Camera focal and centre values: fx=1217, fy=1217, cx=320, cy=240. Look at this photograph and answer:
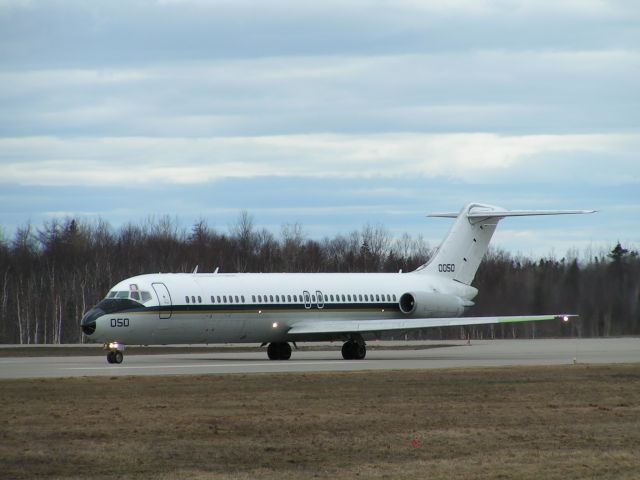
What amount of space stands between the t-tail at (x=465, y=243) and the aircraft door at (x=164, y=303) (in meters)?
14.8

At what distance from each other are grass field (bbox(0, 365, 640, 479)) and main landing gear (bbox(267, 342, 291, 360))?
15.5m

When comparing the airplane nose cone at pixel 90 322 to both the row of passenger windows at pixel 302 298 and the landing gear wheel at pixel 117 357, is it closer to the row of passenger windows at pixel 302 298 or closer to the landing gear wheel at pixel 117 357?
the landing gear wheel at pixel 117 357

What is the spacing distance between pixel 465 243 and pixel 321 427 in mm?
34215

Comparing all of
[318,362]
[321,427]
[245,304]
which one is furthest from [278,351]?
[321,427]

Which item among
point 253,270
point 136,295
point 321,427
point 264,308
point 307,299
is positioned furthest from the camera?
point 253,270

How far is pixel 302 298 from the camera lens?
48.8 meters

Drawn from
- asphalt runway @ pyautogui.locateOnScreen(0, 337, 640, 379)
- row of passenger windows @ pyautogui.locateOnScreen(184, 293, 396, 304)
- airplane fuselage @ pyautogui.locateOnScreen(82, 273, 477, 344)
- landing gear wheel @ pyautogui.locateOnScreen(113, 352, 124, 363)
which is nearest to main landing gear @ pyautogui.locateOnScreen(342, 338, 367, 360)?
asphalt runway @ pyautogui.locateOnScreen(0, 337, 640, 379)

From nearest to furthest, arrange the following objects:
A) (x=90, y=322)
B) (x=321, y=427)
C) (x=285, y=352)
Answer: (x=321, y=427), (x=90, y=322), (x=285, y=352)

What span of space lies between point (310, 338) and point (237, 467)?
3072 centimetres

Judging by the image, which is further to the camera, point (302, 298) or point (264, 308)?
point (302, 298)

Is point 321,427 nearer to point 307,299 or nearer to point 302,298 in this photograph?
point 302,298

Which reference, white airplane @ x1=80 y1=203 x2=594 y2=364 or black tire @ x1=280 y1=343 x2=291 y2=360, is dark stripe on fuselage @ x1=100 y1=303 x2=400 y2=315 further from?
black tire @ x1=280 y1=343 x2=291 y2=360

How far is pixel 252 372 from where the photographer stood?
37031 millimetres

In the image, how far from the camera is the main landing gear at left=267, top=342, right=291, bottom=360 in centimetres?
4931
